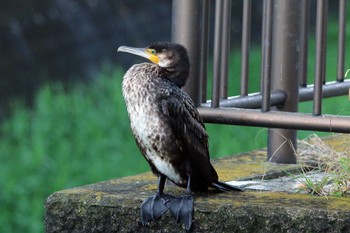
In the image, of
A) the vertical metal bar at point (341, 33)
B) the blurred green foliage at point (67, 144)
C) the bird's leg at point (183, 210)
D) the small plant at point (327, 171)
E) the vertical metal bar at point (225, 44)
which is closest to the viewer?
the bird's leg at point (183, 210)

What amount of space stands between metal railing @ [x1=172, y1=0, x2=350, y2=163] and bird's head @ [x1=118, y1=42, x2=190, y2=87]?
0.19 meters

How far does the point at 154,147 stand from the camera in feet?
13.9

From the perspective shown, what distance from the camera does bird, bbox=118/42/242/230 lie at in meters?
4.23

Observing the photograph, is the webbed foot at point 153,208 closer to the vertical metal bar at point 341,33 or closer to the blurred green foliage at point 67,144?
the vertical metal bar at point 341,33

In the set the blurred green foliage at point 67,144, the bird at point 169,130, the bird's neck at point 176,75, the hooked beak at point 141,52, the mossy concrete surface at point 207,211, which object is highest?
the hooked beak at point 141,52

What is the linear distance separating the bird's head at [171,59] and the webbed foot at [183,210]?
0.46m

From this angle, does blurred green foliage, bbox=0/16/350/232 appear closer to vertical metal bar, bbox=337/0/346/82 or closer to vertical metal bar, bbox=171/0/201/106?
vertical metal bar, bbox=337/0/346/82

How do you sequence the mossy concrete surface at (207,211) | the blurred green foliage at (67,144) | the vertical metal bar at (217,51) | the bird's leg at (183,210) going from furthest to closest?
the blurred green foliage at (67,144), the vertical metal bar at (217,51), the bird's leg at (183,210), the mossy concrete surface at (207,211)

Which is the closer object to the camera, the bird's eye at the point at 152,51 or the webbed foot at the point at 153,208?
the webbed foot at the point at 153,208

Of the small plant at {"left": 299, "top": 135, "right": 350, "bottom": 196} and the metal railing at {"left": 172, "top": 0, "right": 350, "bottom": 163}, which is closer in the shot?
the small plant at {"left": 299, "top": 135, "right": 350, "bottom": 196}

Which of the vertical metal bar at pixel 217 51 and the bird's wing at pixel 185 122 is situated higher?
the vertical metal bar at pixel 217 51

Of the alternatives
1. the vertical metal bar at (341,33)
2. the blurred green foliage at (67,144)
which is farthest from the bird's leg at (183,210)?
the blurred green foliage at (67,144)

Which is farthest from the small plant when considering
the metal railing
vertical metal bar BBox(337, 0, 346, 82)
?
vertical metal bar BBox(337, 0, 346, 82)

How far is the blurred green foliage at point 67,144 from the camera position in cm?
750
